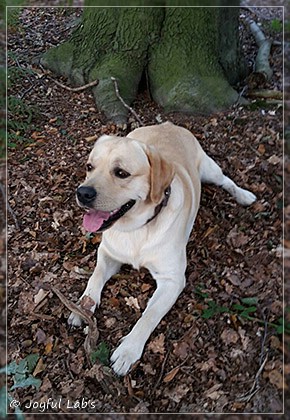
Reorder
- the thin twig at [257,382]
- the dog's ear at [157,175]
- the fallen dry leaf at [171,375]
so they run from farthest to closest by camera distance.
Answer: the dog's ear at [157,175] < the fallen dry leaf at [171,375] < the thin twig at [257,382]

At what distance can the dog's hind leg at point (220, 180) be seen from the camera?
4180mm

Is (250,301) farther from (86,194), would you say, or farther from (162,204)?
(86,194)

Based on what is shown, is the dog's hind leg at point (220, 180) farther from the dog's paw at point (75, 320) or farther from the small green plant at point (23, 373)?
the small green plant at point (23, 373)

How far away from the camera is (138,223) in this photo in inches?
125

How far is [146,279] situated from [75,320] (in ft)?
2.11

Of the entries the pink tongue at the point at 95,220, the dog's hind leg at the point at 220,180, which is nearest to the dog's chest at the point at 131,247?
the pink tongue at the point at 95,220

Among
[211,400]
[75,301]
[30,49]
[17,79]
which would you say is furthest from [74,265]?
[30,49]

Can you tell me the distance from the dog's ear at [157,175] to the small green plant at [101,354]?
103cm

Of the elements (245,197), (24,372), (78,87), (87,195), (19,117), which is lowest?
(24,372)

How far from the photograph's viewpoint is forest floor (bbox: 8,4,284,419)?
2883 mm

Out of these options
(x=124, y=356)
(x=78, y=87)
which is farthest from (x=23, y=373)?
(x=78, y=87)

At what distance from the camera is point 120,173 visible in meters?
3.01

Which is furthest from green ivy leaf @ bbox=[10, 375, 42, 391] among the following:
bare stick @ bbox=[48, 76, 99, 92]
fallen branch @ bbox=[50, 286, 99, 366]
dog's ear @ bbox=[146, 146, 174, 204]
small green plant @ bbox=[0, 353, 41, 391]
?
bare stick @ bbox=[48, 76, 99, 92]

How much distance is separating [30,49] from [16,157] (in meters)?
1.81
